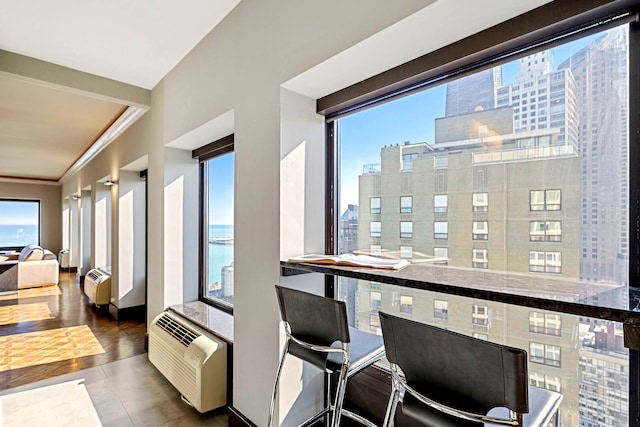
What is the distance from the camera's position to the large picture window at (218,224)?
9.67 feet

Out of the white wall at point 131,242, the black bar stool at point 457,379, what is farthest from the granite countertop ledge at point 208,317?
the white wall at point 131,242

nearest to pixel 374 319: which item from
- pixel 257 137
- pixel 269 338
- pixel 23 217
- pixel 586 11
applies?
pixel 269 338

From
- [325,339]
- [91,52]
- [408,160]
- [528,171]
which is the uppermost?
[91,52]

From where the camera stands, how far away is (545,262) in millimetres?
1218

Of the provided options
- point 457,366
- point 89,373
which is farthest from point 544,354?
point 89,373

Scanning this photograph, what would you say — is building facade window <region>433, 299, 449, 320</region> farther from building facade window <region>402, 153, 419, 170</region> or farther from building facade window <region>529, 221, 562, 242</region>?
building facade window <region>402, 153, 419, 170</region>

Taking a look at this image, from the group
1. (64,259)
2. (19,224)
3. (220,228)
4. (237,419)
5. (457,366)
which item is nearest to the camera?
(457,366)

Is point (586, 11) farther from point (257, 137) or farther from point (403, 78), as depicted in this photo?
point (257, 137)

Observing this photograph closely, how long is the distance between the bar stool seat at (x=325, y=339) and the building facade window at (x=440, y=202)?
640 mm

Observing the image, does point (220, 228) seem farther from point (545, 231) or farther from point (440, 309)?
point (545, 231)

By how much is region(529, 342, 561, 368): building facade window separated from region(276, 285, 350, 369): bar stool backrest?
68 cm

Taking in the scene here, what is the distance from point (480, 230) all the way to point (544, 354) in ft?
1.59

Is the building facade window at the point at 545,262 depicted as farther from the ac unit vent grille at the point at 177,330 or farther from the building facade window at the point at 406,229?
the ac unit vent grille at the point at 177,330

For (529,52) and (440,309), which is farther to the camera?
(440,309)
